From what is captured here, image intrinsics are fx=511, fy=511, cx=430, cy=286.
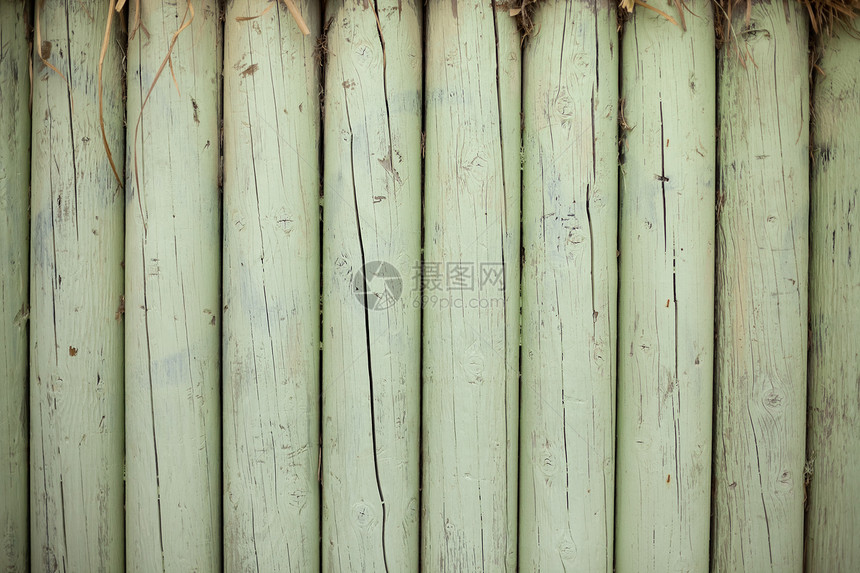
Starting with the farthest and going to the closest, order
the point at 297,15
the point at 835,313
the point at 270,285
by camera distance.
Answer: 1. the point at 835,313
2. the point at 270,285
3. the point at 297,15

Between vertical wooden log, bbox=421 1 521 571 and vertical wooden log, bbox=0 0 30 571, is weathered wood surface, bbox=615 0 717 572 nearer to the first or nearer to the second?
vertical wooden log, bbox=421 1 521 571

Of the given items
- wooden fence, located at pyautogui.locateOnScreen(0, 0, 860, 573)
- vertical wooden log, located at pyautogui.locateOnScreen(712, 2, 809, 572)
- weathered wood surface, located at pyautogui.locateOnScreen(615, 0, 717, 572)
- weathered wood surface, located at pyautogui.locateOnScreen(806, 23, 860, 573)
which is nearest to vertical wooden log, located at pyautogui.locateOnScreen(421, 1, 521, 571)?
wooden fence, located at pyautogui.locateOnScreen(0, 0, 860, 573)

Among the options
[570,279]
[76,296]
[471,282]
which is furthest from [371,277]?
[76,296]

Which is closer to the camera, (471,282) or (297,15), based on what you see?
(297,15)

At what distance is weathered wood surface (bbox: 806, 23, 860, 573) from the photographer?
86.0 inches

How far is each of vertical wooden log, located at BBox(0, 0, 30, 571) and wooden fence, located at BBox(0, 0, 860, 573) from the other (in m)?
0.01

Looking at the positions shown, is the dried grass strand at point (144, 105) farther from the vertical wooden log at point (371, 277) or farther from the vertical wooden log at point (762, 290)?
the vertical wooden log at point (762, 290)

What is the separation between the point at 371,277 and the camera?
207 centimetres

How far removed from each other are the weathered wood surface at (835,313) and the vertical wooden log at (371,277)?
174 centimetres

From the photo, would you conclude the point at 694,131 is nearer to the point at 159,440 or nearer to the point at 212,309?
the point at 212,309

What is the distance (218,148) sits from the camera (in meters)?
2.15

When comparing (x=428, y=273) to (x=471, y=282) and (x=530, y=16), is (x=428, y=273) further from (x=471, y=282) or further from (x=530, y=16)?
(x=530, y=16)

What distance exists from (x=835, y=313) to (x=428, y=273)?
1.78 metres

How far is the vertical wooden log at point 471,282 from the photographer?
2.05 metres
